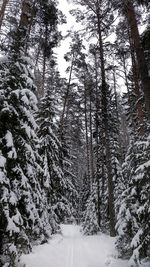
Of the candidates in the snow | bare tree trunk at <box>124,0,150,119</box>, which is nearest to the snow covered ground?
the snow

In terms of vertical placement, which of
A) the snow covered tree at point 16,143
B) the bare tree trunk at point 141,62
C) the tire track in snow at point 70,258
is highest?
the bare tree trunk at point 141,62

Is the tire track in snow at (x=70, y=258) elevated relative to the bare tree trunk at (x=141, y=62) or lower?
lower

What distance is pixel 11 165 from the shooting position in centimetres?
755

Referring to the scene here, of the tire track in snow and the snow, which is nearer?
the snow

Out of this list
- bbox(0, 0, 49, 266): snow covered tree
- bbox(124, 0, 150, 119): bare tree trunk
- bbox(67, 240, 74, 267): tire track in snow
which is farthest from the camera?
bbox(67, 240, 74, 267): tire track in snow

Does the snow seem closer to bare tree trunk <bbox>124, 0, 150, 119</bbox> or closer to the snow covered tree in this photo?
the snow covered tree

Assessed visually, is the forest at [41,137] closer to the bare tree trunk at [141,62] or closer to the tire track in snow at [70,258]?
the bare tree trunk at [141,62]

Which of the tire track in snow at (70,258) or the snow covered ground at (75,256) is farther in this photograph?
the tire track in snow at (70,258)

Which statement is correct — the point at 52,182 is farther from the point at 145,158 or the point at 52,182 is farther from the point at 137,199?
the point at 145,158

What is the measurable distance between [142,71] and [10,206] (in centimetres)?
557

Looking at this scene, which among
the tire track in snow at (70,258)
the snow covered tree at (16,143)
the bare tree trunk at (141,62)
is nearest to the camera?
the snow covered tree at (16,143)

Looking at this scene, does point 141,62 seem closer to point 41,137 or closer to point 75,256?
point 75,256

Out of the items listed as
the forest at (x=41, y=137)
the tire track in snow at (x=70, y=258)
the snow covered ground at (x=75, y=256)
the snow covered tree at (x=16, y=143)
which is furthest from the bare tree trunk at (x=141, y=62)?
the tire track in snow at (x=70, y=258)

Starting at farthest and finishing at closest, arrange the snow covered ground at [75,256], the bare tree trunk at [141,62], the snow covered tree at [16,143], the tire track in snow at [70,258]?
the tire track in snow at [70,258] < the snow covered ground at [75,256] < the bare tree trunk at [141,62] < the snow covered tree at [16,143]
